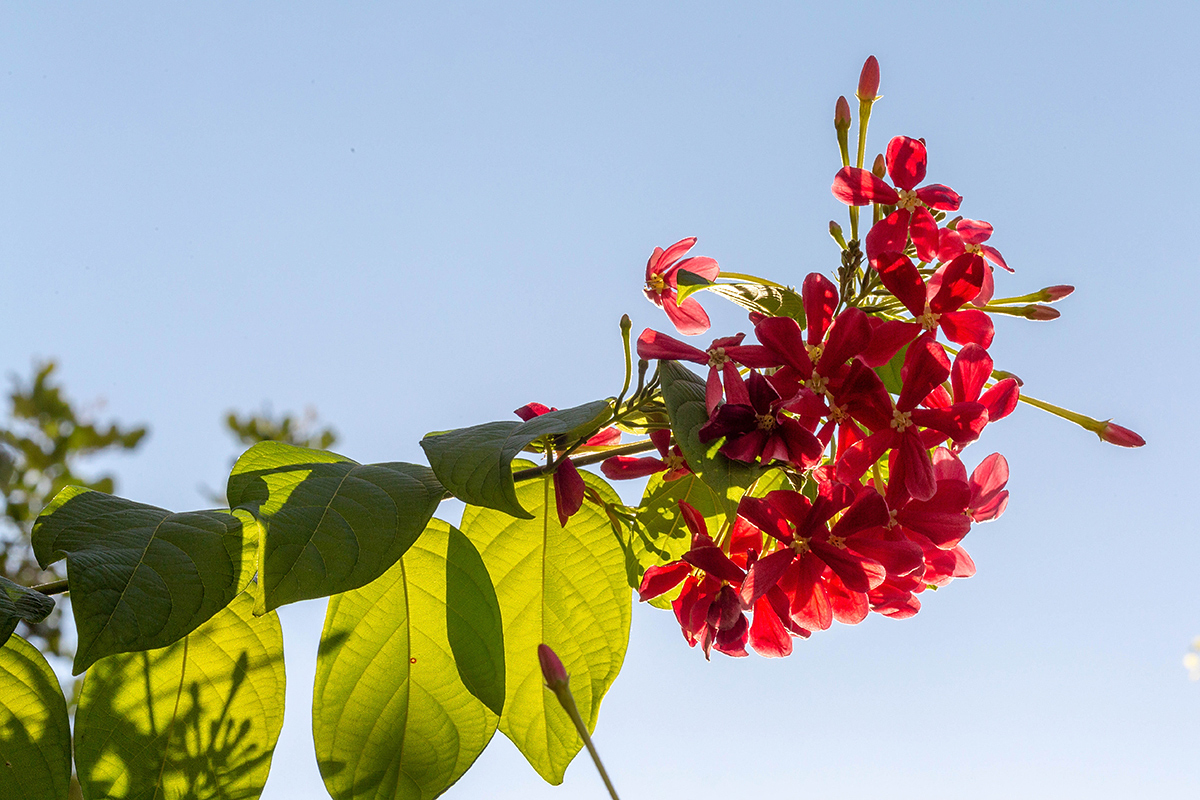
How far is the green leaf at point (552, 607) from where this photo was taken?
44.7 inches

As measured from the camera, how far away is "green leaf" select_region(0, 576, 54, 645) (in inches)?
29.5

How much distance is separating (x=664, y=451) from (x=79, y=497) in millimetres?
597

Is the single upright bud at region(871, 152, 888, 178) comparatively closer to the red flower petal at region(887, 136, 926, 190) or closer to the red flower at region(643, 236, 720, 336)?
the red flower petal at region(887, 136, 926, 190)

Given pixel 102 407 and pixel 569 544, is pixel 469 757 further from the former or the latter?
pixel 102 407

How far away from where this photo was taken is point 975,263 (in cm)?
103

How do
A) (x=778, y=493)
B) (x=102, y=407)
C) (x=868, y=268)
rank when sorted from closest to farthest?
(x=778, y=493)
(x=868, y=268)
(x=102, y=407)

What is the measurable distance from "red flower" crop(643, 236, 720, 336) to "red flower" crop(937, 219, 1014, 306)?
314 millimetres

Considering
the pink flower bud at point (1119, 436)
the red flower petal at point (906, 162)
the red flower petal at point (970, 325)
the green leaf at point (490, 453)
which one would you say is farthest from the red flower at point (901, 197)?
the green leaf at point (490, 453)

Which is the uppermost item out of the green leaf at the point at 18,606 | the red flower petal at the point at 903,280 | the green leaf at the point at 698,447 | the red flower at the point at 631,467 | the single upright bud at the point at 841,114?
the single upright bud at the point at 841,114

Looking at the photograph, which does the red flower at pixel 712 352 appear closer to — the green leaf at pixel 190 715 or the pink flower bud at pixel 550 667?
the pink flower bud at pixel 550 667

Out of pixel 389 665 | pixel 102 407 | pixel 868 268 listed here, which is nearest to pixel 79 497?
pixel 389 665

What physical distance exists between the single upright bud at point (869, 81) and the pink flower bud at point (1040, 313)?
394 millimetres

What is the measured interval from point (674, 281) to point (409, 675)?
0.65m

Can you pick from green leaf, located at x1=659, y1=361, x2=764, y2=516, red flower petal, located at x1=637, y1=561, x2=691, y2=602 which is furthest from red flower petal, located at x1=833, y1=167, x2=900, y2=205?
red flower petal, located at x1=637, y1=561, x2=691, y2=602
